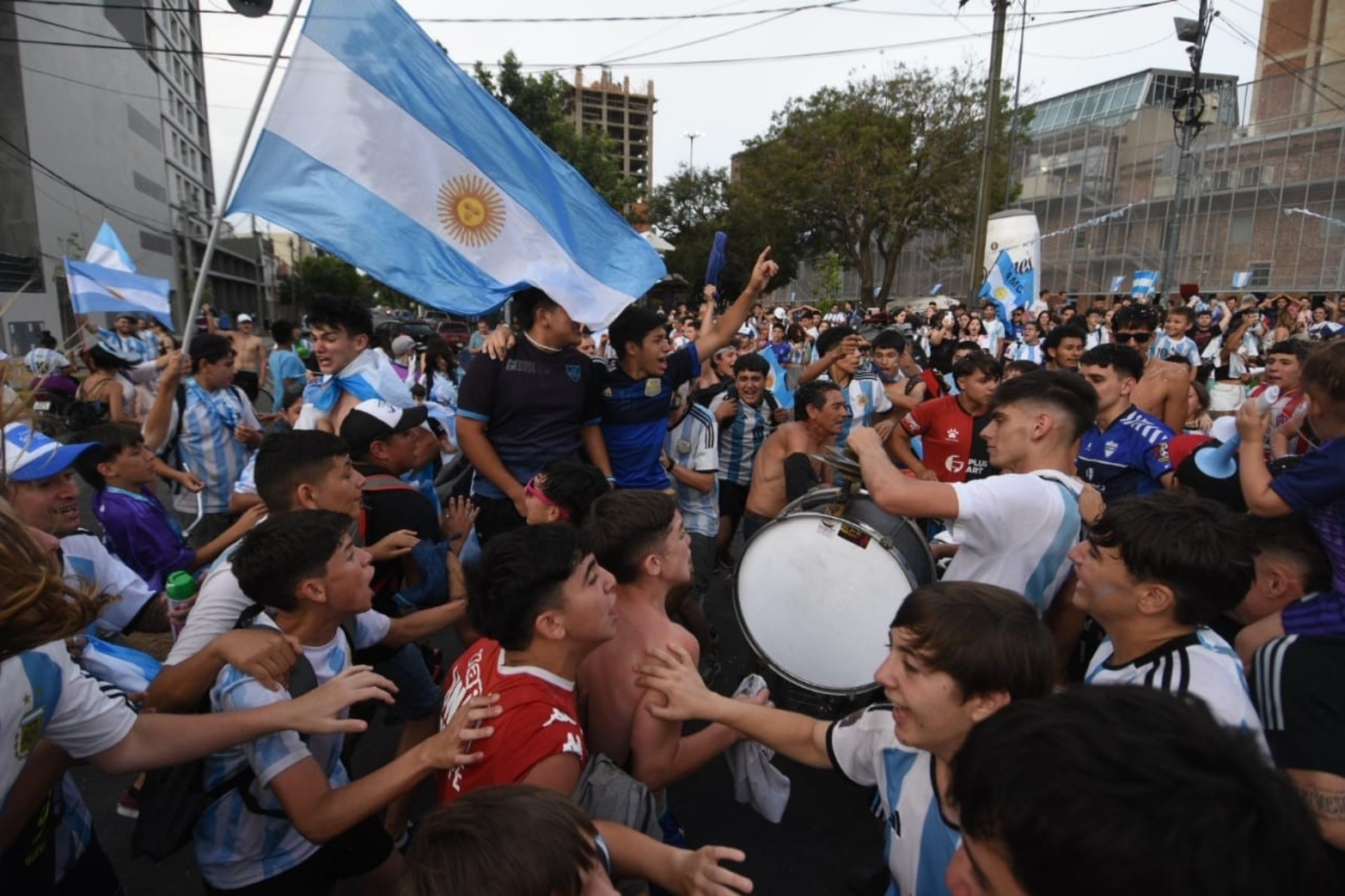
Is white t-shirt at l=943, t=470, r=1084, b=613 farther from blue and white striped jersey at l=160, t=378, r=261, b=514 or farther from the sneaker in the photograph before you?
blue and white striped jersey at l=160, t=378, r=261, b=514

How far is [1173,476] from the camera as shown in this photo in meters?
3.80

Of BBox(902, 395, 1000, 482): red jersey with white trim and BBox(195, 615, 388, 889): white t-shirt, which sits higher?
BBox(902, 395, 1000, 482): red jersey with white trim

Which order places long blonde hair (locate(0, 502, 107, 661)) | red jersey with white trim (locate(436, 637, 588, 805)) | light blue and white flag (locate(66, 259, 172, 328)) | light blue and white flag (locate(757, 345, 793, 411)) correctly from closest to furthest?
long blonde hair (locate(0, 502, 107, 661)), red jersey with white trim (locate(436, 637, 588, 805)), light blue and white flag (locate(66, 259, 172, 328)), light blue and white flag (locate(757, 345, 793, 411))

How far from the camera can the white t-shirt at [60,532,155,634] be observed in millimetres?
2820

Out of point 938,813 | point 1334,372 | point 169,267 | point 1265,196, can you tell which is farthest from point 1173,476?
point 169,267

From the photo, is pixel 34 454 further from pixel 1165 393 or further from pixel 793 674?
pixel 1165 393

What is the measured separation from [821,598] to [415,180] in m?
2.70

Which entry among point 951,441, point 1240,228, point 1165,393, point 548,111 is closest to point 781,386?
point 951,441

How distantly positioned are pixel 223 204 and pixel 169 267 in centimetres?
4701

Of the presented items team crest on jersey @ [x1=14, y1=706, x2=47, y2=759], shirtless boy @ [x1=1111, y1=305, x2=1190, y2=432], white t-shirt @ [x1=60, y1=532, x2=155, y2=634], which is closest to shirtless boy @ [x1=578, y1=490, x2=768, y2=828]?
team crest on jersey @ [x1=14, y1=706, x2=47, y2=759]

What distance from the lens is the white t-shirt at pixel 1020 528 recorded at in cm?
236

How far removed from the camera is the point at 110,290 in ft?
25.3

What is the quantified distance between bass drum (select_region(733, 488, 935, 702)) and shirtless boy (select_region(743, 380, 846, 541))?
54.8 inches

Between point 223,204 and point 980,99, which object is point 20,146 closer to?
point 223,204
